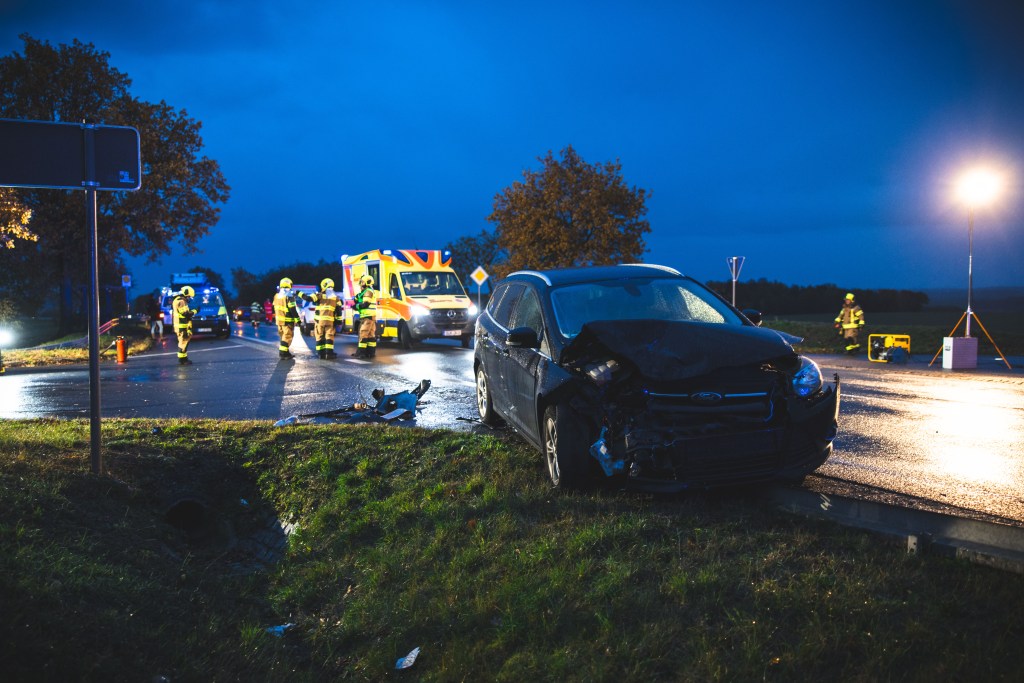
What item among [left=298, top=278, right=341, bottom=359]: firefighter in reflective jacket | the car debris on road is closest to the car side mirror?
the car debris on road

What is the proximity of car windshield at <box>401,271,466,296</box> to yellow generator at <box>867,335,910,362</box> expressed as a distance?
10948 millimetres

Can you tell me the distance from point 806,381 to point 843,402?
545cm

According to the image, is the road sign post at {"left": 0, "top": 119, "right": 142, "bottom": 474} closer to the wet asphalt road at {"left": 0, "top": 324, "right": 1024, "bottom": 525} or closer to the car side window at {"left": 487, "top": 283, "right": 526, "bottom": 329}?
the car side window at {"left": 487, "top": 283, "right": 526, "bottom": 329}

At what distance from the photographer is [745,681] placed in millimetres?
2846

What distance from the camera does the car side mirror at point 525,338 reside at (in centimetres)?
573

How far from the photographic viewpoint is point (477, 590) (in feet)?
12.6

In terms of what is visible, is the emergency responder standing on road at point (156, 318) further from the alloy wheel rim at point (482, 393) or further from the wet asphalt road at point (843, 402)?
the alloy wheel rim at point (482, 393)

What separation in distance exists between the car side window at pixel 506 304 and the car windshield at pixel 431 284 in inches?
532

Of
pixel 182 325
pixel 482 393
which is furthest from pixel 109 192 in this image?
pixel 482 393

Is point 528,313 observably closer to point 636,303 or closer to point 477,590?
point 636,303

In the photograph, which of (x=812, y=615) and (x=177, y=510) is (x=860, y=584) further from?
(x=177, y=510)

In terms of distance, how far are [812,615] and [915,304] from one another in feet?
230

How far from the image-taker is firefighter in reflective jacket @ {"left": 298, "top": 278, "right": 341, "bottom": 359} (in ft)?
55.7

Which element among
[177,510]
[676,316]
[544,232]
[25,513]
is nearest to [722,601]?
[676,316]
